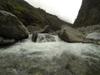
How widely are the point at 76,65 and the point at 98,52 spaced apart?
6.05 ft

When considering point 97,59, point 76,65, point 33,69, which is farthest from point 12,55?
point 97,59

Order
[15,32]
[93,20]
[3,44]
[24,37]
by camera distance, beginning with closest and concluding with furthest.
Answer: [3,44], [15,32], [24,37], [93,20]

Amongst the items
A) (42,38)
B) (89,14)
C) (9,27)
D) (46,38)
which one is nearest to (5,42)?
(9,27)

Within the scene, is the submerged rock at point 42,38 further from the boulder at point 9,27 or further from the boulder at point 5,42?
the boulder at point 5,42

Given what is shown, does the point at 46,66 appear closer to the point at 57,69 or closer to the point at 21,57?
the point at 57,69

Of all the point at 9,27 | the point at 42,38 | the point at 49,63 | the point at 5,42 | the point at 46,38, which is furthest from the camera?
the point at 46,38

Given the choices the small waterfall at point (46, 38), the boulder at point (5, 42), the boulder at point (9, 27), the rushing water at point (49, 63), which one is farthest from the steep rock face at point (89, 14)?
the rushing water at point (49, 63)

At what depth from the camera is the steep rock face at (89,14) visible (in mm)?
20528

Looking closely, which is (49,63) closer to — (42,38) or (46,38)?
(42,38)

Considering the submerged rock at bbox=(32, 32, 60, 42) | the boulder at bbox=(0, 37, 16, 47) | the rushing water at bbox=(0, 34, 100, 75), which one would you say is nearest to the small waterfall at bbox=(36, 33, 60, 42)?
the submerged rock at bbox=(32, 32, 60, 42)

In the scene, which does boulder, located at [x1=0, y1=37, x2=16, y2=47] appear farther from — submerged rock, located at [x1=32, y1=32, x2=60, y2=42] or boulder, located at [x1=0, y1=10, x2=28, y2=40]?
submerged rock, located at [x1=32, y1=32, x2=60, y2=42]

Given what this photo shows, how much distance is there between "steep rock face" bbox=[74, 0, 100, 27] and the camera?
20.5 meters

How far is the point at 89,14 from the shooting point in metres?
22.0

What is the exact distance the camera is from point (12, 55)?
6.76 m
